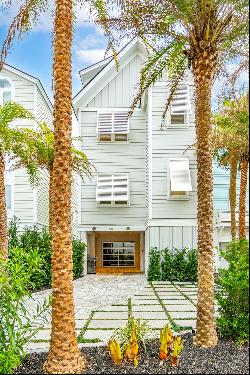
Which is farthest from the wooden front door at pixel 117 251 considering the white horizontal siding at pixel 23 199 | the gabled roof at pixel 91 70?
the gabled roof at pixel 91 70

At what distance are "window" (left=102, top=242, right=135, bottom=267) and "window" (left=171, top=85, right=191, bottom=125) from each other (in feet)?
22.9

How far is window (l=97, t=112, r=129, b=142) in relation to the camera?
67.4ft

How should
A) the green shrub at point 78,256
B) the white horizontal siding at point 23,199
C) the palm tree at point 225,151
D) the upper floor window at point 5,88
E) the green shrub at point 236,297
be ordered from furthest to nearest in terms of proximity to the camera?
the green shrub at point 78,256 < the upper floor window at point 5,88 < the white horizontal siding at point 23,199 < the palm tree at point 225,151 < the green shrub at point 236,297

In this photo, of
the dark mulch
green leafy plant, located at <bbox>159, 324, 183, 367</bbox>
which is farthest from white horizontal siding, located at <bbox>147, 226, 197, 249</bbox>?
green leafy plant, located at <bbox>159, 324, 183, 367</bbox>

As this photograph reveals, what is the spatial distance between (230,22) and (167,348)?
15.9ft

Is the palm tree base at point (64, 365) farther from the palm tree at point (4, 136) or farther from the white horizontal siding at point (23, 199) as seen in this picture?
the white horizontal siding at point (23, 199)

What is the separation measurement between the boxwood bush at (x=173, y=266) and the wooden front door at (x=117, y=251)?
4833 millimetres

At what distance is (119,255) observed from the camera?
76.5 ft

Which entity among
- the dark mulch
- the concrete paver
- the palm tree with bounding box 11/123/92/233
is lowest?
the concrete paver

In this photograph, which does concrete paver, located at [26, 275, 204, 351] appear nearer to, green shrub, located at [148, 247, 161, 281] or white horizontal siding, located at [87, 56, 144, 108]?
green shrub, located at [148, 247, 161, 281]

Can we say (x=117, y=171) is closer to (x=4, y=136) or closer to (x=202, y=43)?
(x=4, y=136)

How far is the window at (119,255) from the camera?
23.2m

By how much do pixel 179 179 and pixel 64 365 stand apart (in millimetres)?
13154

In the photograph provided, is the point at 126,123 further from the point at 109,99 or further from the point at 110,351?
the point at 110,351
